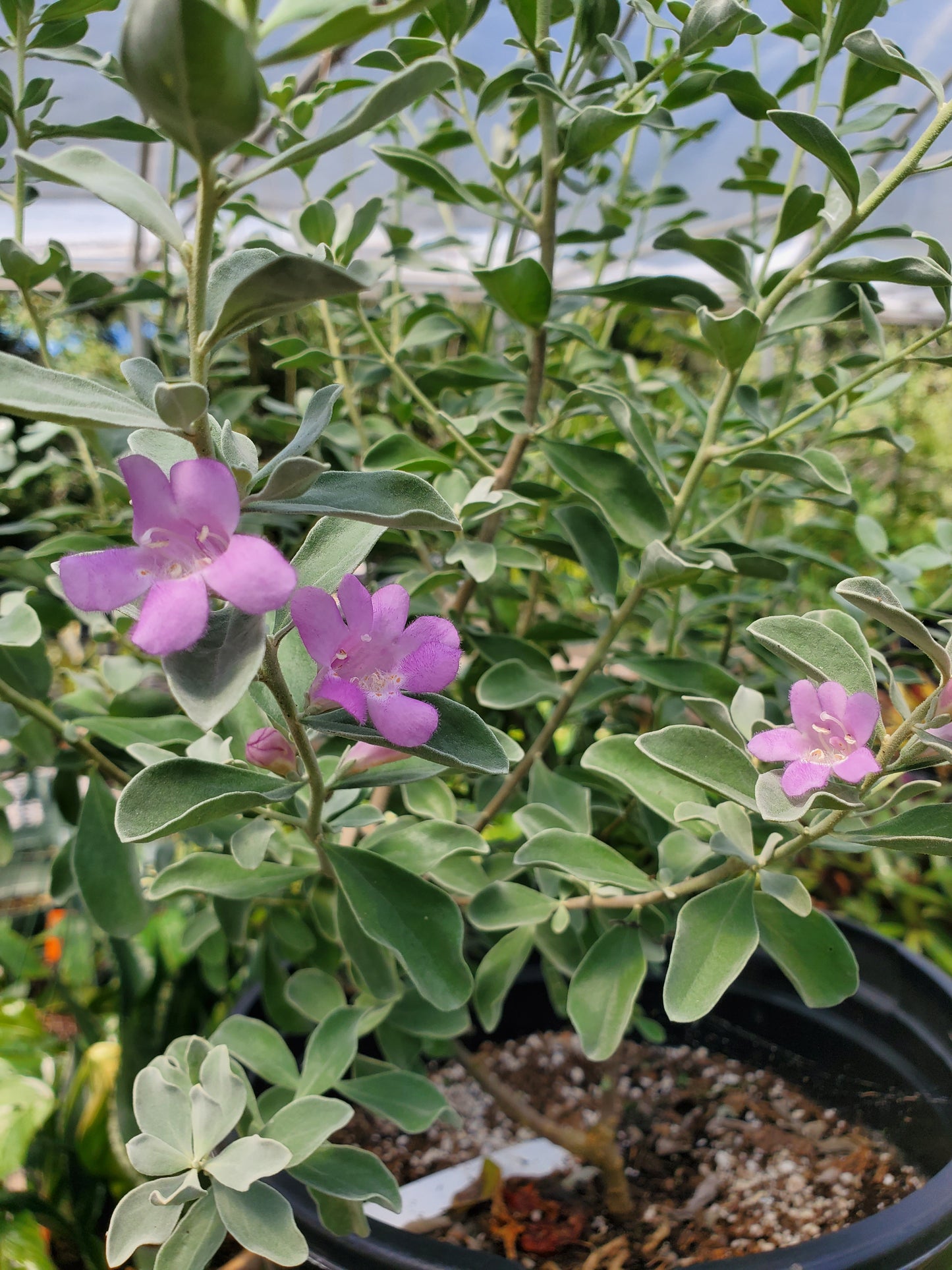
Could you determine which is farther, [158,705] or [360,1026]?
[158,705]

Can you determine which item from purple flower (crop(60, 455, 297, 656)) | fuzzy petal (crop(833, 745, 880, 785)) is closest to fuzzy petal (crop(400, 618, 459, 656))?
purple flower (crop(60, 455, 297, 656))

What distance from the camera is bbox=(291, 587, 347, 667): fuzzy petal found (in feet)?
1.40

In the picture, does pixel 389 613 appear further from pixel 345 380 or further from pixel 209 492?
pixel 345 380

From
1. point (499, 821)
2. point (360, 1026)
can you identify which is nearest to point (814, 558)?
point (360, 1026)

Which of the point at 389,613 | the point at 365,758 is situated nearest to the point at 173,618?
the point at 389,613

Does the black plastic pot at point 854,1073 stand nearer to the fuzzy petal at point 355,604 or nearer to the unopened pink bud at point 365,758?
the unopened pink bud at point 365,758

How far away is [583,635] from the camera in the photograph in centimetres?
98

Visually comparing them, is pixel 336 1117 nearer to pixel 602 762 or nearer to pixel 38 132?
pixel 602 762

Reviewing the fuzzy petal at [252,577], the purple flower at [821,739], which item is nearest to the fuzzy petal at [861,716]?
the purple flower at [821,739]

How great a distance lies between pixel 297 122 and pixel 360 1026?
0.91m

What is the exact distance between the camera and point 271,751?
0.57 meters

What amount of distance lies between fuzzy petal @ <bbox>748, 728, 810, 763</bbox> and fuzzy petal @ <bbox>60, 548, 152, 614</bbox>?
362mm

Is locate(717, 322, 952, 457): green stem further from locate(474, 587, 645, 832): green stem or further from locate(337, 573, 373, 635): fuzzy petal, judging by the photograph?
locate(337, 573, 373, 635): fuzzy petal

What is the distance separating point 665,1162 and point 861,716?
79 cm
